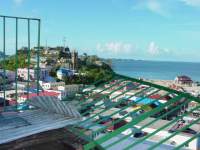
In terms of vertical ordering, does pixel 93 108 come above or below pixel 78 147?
above

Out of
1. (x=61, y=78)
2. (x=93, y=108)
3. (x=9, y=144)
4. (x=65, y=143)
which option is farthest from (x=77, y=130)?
(x=61, y=78)

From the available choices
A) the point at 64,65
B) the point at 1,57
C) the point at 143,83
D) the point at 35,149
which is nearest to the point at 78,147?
the point at 35,149

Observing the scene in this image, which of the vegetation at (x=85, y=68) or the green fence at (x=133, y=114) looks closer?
the green fence at (x=133, y=114)

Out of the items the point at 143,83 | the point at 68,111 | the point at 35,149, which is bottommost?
the point at 35,149

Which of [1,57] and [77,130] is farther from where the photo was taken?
[1,57]

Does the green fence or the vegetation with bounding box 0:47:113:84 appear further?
the vegetation with bounding box 0:47:113:84

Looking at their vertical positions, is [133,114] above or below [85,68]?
above

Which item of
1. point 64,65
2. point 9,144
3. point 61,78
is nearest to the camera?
point 9,144

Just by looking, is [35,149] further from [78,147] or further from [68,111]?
[68,111]

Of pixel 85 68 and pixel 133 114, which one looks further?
pixel 85 68

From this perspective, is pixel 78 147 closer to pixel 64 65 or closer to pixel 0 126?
pixel 0 126

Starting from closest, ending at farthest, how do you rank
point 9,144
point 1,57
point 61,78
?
point 9,144 < point 1,57 < point 61,78
